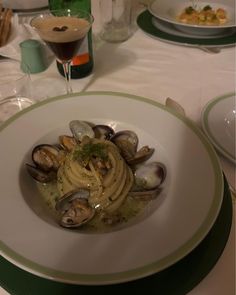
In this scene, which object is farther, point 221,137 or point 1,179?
point 221,137

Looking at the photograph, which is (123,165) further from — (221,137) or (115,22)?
(115,22)

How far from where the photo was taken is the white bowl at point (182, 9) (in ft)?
4.24

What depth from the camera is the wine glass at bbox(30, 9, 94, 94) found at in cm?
92

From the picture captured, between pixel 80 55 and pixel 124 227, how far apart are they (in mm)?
666

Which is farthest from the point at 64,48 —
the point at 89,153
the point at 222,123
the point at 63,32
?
the point at 222,123

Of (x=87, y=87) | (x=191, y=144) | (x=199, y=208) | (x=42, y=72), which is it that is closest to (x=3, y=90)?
(x=42, y=72)

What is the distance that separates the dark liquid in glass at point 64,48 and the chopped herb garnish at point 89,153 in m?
0.33

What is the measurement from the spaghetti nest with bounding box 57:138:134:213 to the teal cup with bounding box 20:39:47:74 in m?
0.52

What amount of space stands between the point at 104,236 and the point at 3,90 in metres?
0.71

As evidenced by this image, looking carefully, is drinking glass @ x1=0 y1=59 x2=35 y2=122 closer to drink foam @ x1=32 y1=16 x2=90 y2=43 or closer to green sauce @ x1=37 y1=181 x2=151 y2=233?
drink foam @ x1=32 y1=16 x2=90 y2=43

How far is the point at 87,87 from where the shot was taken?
113 cm

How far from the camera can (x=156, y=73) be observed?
1199 mm

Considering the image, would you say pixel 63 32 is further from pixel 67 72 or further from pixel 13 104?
pixel 13 104

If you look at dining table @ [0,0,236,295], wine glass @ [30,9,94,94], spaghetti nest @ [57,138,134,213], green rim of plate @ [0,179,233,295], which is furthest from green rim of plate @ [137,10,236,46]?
green rim of plate @ [0,179,233,295]
